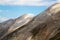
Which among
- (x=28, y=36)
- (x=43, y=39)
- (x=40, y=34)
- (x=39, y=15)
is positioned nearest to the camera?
(x=43, y=39)

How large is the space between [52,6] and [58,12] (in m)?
14.2

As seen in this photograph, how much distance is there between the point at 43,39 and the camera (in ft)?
187

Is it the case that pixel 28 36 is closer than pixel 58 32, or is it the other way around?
pixel 58 32

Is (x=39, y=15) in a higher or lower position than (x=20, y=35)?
higher

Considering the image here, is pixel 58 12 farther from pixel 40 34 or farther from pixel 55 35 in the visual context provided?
pixel 55 35

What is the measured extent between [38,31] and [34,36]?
197cm

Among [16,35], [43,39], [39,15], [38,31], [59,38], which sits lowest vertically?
[59,38]

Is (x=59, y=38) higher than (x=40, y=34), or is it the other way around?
(x=40, y=34)

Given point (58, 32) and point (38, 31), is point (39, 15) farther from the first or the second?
point (58, 32)

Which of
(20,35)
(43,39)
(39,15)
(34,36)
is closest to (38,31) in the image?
(34,36)

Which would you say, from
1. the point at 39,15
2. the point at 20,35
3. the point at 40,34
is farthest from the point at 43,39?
the point at 39,15

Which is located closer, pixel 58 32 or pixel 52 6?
pixel 58 32

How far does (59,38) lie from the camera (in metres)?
48.8

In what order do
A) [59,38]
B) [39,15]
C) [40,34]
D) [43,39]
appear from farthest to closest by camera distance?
[39,15] → [40,34] → [43,39] → [59,38]
